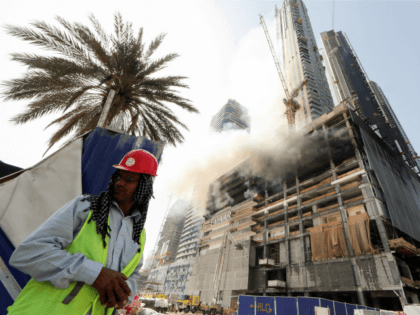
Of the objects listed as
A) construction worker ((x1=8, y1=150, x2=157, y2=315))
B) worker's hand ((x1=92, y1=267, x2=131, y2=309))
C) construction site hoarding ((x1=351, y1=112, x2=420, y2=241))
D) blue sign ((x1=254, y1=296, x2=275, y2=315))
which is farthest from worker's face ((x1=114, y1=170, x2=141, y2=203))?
construction site hoarding ((x1=351, y1=112, x2=420, y2=241))

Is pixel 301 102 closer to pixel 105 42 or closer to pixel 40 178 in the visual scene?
pixel 105 42

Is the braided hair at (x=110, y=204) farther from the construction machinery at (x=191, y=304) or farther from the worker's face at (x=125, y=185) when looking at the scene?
the construction machinery at (x=191, y=304)

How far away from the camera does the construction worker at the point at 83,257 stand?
0.88 metres

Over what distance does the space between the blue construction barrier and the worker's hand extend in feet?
42.1

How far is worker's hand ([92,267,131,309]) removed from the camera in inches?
38.4

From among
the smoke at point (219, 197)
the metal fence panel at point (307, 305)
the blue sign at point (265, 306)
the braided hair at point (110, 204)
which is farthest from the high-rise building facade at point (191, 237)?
the braided hair at point (110, 204)

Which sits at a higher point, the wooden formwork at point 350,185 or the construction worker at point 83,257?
the wooden formwork at point 350,185

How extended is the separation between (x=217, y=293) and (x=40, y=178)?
35.7 meters

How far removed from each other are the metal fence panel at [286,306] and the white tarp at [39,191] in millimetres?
12278

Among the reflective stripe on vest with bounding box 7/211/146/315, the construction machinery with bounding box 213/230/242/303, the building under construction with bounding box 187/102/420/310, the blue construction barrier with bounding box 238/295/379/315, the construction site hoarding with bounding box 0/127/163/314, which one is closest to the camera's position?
the reflective stripe on vest with bounding box 7/211/146/315

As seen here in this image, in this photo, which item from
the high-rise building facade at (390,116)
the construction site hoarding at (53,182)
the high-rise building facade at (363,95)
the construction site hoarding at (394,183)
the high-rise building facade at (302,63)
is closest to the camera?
the construction site hoarding at (53,182)

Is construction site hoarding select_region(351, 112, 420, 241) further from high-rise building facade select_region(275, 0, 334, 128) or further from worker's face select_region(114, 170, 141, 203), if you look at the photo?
worker's face select_region(114, 170, 141, 203)

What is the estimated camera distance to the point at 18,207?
2.74 meters

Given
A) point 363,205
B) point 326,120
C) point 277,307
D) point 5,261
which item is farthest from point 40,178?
point 326,120
